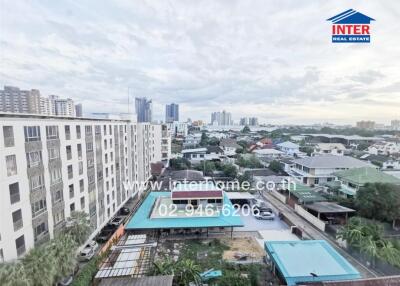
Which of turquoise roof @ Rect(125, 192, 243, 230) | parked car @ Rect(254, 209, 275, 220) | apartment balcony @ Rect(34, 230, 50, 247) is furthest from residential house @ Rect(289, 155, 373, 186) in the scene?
apartment balcony @ Rect(34, 230, 50, 247)

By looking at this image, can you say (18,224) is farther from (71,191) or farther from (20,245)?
(71,191)

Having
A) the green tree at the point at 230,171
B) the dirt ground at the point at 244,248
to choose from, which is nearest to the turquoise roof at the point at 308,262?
the dirt ground at the point at 244,248

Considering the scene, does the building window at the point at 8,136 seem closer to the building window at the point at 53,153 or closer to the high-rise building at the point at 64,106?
the building window at the point at 53,153

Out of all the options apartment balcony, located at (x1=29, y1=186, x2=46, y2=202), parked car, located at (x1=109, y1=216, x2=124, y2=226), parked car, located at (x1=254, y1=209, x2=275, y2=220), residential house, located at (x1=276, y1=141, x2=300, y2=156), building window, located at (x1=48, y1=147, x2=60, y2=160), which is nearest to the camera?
apartment balcony, located at (x1=29, y1=186, x2=46, y2=202)

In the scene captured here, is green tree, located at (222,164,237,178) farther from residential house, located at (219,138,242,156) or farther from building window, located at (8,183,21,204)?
building window, located at (8,183,21,204)

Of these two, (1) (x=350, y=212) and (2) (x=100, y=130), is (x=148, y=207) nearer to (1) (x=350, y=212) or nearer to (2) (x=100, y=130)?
(2) (x=100, y=130)

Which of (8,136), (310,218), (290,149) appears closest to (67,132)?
(8,136)
